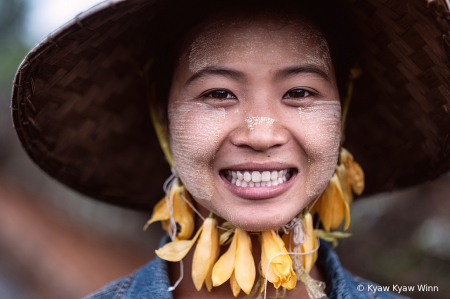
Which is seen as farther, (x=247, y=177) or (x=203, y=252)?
(x=203, y=252)

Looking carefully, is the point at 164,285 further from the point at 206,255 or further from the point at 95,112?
the point at 95,112

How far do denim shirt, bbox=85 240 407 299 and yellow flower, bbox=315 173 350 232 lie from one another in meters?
0.16

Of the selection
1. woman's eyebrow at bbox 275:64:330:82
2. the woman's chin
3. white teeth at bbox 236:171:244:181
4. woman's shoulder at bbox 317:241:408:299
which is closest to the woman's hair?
woman's eyebrow at bbox 275:64:330:82

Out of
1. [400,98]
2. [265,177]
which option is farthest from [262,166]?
[400,98]

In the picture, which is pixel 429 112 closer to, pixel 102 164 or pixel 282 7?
pixel 282 7

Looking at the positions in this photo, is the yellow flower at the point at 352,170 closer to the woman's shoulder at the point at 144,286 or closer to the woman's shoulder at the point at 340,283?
the woman's shoulder at the point at 340,283

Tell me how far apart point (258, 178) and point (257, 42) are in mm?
461

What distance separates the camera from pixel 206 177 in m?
1.35

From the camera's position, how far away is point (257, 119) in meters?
1.26

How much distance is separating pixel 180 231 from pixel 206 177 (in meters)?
0.42

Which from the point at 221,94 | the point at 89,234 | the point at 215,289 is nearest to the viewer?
the point at 221,94

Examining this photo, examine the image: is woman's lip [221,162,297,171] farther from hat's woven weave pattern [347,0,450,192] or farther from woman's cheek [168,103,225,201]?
hat's woven weave pattern [347,0,450,192]

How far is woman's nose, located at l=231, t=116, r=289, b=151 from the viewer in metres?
1.24

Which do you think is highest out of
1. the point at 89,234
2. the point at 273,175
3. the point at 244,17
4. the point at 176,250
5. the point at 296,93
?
the point at 244,17
